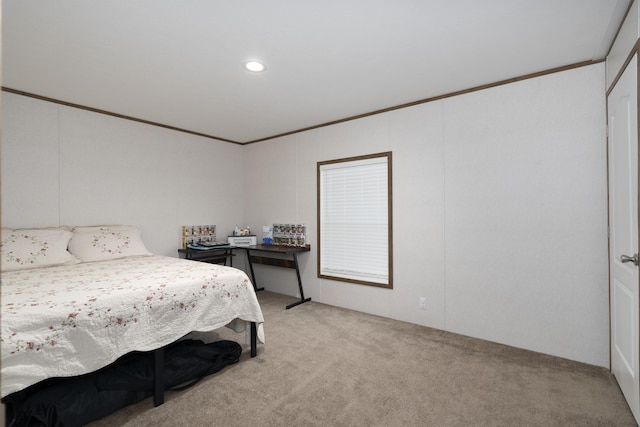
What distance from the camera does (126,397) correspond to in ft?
7.47

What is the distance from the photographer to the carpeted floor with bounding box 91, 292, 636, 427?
2.18 m

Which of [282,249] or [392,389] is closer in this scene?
[392,389]

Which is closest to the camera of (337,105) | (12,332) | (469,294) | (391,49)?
(12,332)

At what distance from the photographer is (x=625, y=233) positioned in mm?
2309

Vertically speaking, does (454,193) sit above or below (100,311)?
above

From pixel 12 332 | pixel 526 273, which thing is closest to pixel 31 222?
pixel 12 332

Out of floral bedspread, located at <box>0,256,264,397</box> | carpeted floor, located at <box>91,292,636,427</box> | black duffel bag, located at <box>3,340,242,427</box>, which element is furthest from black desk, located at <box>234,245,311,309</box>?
black duffel bag, located at <box>3,340,242,427</box>

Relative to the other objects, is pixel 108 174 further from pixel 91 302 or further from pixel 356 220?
pixel 356 220

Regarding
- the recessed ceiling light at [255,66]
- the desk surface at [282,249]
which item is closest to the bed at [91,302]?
the desk surface at [282,249]

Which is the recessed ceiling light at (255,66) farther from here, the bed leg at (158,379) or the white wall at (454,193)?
the bed leg at (158,379)

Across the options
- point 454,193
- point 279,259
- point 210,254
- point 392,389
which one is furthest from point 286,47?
point 210,254

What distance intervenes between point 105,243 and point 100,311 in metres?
1.81

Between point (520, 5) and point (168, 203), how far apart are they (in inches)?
168

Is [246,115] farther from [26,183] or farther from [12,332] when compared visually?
[12,332]
